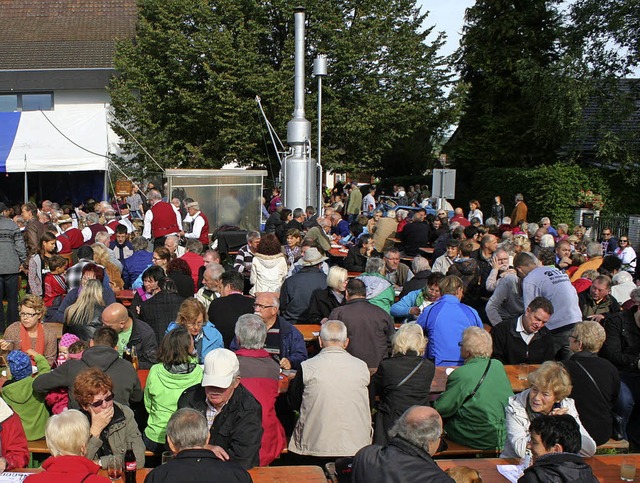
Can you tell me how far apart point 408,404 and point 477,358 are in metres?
0.60

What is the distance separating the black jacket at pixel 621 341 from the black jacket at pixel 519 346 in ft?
1.79

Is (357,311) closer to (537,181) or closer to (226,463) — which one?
(226,463)

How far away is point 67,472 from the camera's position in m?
3.57

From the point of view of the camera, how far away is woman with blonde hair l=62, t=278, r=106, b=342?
6.61 m

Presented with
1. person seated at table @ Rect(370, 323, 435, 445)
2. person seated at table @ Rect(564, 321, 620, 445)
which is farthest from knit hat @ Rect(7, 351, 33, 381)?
person seated at table @ Rect(564, 321, 620, 445)

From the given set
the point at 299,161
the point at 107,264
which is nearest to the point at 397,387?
the point at 107,264

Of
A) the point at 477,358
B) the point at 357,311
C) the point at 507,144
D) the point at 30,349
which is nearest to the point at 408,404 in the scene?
the point at 477,358

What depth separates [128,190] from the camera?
78.1 ft

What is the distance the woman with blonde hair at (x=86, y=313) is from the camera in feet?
21.7

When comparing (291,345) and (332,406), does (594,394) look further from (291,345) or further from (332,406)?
(291,345)

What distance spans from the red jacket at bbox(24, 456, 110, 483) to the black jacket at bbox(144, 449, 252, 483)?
0.94 feet

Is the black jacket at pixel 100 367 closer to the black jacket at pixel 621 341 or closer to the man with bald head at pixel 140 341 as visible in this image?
the man with bald head at pixel 140 341

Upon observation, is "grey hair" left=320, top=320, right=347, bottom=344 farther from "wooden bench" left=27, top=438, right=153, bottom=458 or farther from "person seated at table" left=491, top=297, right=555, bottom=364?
"person seated at table" left=491, top=297, right=555, bottom=364

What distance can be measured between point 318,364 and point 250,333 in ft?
1.79
